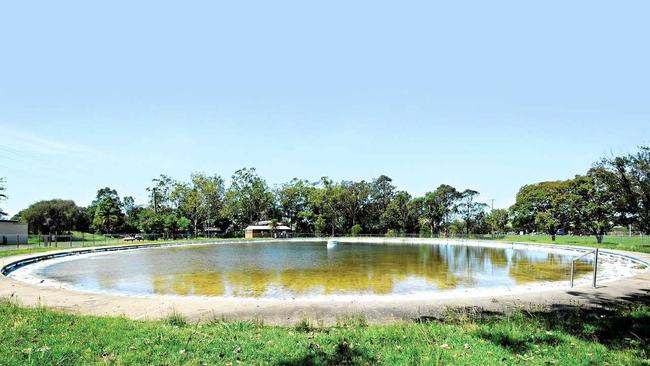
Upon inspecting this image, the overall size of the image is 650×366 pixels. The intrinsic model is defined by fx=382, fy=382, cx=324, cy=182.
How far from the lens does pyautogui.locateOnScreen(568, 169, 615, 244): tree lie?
44.2 metres

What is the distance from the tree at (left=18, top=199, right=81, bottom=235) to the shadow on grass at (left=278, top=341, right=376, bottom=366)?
90.9 meters

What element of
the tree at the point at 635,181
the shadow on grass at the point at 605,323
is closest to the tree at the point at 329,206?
the tree at the point at 635,181

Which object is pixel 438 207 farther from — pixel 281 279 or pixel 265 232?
pixel 281 279

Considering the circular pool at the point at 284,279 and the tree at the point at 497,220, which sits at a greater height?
the circular pool at the point at 284,279

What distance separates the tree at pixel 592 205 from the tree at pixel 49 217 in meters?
92.5

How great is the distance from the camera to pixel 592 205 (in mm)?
45406

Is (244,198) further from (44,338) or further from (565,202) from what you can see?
(44,338)

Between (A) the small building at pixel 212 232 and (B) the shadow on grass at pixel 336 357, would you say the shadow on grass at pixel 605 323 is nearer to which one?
(B) the shadow on grass at pixel 336 357

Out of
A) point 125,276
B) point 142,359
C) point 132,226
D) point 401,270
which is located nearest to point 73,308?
point 142,359

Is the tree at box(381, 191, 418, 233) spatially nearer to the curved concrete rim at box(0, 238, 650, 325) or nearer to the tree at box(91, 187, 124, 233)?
the tree at box(91, 187, 124, 233)

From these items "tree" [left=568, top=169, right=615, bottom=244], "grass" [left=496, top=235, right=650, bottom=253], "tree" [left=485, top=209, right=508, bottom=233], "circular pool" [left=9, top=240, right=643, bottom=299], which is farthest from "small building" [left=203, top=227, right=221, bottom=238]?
"tree" [left=568, top=169, right=615, bottom=244]

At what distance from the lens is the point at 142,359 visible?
548cm

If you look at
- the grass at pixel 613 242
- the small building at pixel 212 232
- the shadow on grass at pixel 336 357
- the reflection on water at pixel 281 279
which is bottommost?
the small building at pixel 212 232

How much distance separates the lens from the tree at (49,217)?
80062 millimetres
